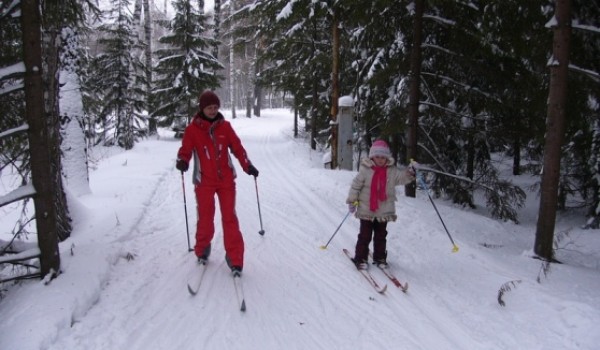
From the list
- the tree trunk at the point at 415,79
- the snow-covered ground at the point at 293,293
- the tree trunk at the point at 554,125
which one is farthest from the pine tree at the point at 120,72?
the tree trunk at the point at 554,125

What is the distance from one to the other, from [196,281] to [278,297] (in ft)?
3.36

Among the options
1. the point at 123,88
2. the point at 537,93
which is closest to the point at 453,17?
the point at 537,93

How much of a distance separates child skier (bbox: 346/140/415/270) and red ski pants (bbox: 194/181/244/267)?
61.0 inches

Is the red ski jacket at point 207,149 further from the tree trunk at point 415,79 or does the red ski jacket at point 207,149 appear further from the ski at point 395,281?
the tree trunk at point 415,79

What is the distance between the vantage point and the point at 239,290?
15.0ft

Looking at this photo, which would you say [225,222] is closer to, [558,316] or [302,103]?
[558,316]

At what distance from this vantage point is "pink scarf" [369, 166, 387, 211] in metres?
5.44

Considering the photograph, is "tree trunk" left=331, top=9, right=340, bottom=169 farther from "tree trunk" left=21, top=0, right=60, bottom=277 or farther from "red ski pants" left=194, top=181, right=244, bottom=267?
"tree trunk" left=21, top=0, right=60, bottom=277

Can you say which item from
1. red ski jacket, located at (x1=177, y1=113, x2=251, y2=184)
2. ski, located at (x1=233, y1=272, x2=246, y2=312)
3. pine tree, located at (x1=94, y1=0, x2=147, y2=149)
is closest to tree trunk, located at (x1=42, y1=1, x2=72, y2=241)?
red ski jacket, located at (x1=177, y1=113, x2=251, y2=184)

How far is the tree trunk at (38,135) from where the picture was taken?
4.05 meters

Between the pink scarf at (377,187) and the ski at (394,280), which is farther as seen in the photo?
the pink scarf at (377,187)

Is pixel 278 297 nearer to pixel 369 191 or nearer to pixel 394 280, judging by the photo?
pixel 394 280

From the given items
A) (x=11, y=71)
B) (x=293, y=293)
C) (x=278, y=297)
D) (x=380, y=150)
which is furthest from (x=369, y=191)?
(x=11, y=71)

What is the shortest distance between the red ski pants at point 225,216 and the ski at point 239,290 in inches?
6.1
